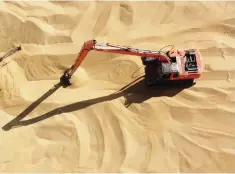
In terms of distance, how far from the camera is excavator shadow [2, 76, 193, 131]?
32.1ft

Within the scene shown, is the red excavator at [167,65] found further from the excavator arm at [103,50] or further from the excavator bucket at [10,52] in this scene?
the excavator bucket at [10,52]

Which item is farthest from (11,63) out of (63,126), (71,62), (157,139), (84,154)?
(157,139)

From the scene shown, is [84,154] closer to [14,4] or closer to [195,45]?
[195,45]

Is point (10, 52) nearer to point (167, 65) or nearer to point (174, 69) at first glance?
point (167, 65)

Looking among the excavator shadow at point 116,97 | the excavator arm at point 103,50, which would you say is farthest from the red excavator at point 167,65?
the excavator shadow at point 116,97

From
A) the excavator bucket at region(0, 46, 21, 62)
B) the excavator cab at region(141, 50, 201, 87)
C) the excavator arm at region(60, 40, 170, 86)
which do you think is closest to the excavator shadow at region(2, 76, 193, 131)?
the excavator cab at region(141, 50, 201, 87)

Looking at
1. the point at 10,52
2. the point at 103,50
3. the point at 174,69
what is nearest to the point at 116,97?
the point at 103,50

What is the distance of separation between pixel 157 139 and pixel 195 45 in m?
2.79

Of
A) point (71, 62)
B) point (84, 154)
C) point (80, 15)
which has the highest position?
point (80, 15)

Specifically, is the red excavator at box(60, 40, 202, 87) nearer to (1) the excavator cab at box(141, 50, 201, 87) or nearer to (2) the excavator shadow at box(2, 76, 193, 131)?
(1) the excavator cab at box(141, 50, 201, 87)

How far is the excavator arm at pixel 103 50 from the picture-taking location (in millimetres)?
9039

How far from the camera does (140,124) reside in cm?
961

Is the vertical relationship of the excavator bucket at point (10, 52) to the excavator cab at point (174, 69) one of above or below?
above

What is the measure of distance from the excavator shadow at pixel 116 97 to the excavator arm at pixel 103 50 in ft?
1.31
